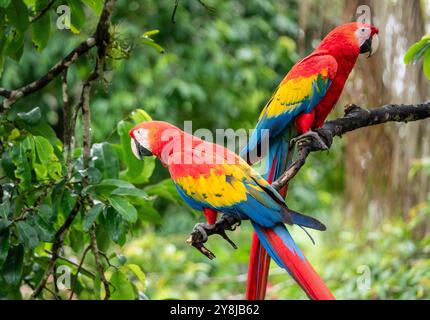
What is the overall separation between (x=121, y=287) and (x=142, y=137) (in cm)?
47

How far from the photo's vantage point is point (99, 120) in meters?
3.94

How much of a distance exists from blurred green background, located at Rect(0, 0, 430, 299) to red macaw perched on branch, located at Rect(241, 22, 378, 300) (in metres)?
0.40

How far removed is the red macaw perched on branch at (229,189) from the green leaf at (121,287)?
0.39m

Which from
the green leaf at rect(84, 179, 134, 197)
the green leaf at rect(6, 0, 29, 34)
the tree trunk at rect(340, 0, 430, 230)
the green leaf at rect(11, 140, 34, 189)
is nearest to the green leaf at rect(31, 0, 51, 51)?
the green leaf at rect(6, 0, 29, 34)

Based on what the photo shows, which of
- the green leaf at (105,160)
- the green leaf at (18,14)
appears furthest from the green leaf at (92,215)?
the green leaf at (18,14)

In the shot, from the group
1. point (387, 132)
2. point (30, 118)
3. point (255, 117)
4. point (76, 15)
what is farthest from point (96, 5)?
point (255, 117)

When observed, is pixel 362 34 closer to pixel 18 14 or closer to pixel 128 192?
pixel 128 192

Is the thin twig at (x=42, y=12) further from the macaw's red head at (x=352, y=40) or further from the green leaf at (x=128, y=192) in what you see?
the macaw's red head at (x=352, y=40)

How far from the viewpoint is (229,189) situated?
118 centimetres

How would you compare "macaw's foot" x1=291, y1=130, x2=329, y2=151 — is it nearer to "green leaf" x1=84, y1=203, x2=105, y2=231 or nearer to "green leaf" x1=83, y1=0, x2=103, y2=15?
"green leaf" x1=84, y1=203, x2=105, y2=231

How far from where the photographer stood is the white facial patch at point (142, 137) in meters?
1.32

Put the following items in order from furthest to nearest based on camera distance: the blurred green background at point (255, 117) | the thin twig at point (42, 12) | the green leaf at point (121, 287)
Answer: the blurred green background at point (255, 117)
the green leaf at point (121, 287)
the thin twig at point (42, 12)

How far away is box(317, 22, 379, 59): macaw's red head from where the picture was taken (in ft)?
5.02
